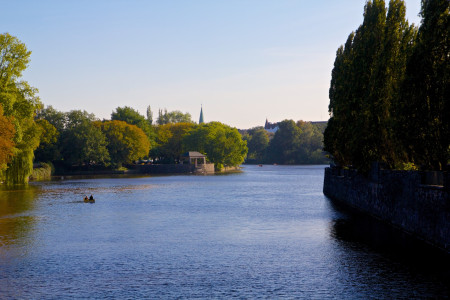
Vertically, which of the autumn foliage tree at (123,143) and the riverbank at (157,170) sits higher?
the autumn foliage tree at (123,143)

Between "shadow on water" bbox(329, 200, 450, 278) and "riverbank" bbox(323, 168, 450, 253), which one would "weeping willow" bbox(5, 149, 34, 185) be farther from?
"shadow on water" bbox(329, 200, 450, 278)

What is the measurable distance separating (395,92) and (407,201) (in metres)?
8.44

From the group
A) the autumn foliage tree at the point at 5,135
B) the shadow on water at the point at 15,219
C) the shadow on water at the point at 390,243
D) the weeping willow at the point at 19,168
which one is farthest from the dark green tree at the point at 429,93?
the weeping willow at the point at 19,168

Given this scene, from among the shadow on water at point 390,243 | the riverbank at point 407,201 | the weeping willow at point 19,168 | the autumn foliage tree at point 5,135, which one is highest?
the autumn foliage tree at point 5,135

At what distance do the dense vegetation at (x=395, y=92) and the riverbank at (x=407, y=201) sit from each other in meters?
1.50

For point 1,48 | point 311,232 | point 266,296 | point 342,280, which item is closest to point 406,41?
point 311,232

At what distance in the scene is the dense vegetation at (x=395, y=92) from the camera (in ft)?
88.8

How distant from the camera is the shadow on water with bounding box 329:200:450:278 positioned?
21.4 m

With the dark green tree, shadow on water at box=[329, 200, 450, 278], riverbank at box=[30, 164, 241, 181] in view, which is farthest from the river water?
riverbank at box=[30, 164, 241, 181]

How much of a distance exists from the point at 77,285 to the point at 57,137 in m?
121

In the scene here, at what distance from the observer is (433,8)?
27.2 m

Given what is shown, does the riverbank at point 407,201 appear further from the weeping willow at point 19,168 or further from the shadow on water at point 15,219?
the weeping willow at point 19,168

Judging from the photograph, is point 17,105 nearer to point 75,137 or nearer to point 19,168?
point 19,168

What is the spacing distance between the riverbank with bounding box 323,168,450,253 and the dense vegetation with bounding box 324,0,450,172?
1.50 meters
